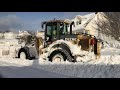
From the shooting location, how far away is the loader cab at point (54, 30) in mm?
13586

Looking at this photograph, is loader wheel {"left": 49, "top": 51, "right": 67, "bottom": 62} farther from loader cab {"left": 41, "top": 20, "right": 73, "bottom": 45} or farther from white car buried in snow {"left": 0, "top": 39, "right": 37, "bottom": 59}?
white car buried in snow {"left": 0, "top": 39, "right": 37, "bottom": 59}

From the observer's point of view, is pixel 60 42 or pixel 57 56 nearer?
pixel 57 56

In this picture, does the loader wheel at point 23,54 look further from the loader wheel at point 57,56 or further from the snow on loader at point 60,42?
the loader wheel at point 57,56

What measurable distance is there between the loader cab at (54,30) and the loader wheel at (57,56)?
2.82 ft

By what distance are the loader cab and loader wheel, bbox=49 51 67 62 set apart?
86 centimetres

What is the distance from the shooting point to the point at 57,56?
12.9m

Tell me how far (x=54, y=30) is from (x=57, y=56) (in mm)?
1439

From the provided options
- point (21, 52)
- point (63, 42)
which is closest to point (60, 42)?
point (63, 42)

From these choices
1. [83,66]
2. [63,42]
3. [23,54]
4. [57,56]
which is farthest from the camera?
[23,54]

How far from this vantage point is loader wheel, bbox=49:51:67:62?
12.9m

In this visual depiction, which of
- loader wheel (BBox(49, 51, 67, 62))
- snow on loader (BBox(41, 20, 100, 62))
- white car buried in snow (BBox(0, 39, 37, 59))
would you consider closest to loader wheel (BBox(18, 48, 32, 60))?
white car buried in snow (BBox(0, 39, 37, 59))

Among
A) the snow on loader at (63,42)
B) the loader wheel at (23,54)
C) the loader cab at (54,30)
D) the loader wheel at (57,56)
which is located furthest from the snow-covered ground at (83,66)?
the loader cab at (54,30)

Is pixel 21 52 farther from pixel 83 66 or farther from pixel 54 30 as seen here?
pixel 83 66
